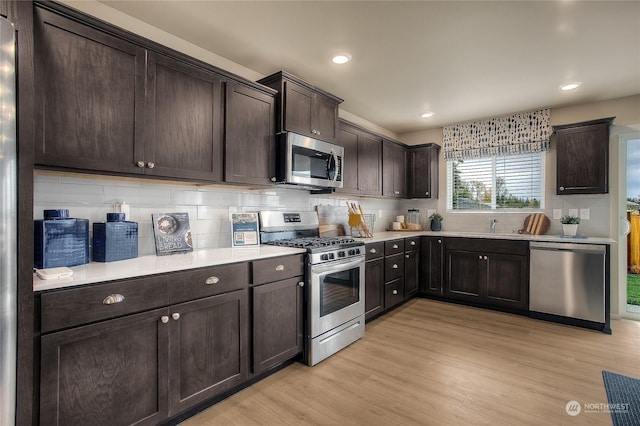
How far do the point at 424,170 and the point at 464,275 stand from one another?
1679mm

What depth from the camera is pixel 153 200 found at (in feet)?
7.36

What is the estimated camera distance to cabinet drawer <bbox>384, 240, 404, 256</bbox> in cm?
362

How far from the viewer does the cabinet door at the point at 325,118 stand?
118 inches

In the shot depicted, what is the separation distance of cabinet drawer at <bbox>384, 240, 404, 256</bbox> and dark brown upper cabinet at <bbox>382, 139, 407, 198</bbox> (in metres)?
0.81

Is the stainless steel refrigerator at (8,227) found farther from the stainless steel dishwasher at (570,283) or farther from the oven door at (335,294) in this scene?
the stainless steel dishwasher at (570,283)

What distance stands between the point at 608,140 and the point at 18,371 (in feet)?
17.1

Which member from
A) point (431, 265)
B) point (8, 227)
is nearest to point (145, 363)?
point (8, 227)

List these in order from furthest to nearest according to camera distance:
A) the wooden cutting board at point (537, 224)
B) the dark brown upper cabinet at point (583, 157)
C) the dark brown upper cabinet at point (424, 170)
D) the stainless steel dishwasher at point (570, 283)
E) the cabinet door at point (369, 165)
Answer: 1. the dark brown upper cabinet at point (424, 170)
2. the wooden cutting board at point (537, 224)
3. the cabinet door at point (369, 165)
4. the dark brown upper cabinet at point (583, 157)
5. the stainless steel dishwasher at point (570, 283)

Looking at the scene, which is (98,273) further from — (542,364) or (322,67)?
(542,364)

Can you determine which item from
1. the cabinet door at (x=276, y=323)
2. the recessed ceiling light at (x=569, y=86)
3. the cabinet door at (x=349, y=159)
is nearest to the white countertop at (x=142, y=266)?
the cabinet door at (x=276, y=323)

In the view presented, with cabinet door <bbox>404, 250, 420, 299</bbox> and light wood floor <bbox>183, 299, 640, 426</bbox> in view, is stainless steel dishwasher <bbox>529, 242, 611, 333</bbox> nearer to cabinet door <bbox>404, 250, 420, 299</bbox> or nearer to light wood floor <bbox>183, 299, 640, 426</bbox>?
light wood floor <bbox>183, 299, 640, 426</bbox>

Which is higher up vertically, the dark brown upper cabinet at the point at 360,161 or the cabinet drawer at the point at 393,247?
the dark brown upper cabinet at the point at 360,161

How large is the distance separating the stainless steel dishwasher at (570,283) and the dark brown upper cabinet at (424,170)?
63.6 inches

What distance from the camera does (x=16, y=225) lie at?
3.87 feet
